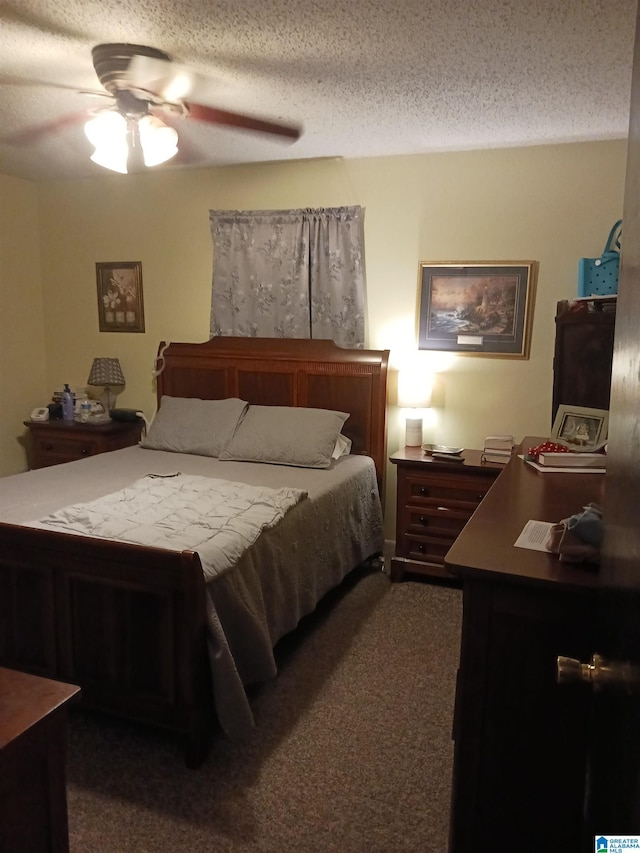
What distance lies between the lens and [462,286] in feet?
11.6

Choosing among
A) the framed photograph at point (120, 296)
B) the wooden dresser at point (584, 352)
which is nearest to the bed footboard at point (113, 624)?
the wooden dresser at point (584, 352)

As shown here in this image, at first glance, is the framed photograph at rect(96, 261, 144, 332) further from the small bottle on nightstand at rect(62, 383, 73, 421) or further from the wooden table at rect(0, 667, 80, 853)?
the wooden table at rect(0, 667, 80, 853)

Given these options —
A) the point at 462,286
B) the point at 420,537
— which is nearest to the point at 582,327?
the point at 462,286

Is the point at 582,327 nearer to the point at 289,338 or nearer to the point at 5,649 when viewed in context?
the point at 289,338

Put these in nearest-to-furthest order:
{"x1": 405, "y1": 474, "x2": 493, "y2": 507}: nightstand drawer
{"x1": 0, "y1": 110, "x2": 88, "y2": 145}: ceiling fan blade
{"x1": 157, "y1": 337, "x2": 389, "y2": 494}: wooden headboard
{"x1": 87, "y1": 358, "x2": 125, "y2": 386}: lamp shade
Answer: {"x1": 0, "y1": 110, "x2": 88, "y2": 145}: ceiling fan blade < {"x1": 405, "y1": 474, "x2": 493, "y2": 507}: nightstand drawer < {"x1": 157, "y1": 337, "x2": 389, "y2": 494}: wooden headboard < {"x1": 87, "y1": 358, "x2": 125, "y2": 386}: lamp shade

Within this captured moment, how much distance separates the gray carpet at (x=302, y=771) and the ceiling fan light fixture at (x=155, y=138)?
7.12 feet

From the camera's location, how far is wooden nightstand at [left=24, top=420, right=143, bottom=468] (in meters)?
4.07

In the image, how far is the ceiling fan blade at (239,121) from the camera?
2758 millimetres

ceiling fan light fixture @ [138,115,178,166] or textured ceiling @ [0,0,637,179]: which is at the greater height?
textured ceiling @ [0,0,637,179]

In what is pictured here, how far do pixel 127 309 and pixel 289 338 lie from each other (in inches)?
50.8

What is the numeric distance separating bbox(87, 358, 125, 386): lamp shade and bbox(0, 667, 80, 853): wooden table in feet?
11.0

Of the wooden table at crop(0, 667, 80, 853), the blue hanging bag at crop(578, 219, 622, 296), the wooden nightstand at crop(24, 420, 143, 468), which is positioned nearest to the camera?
the wooden table at crop(0, 667, 80, 853)

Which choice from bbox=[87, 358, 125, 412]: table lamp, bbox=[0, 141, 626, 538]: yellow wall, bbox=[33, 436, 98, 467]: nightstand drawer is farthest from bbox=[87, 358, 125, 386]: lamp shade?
bbox=[33, 436, 98, 467]: nightstand drawer

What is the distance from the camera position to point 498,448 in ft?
11.2
